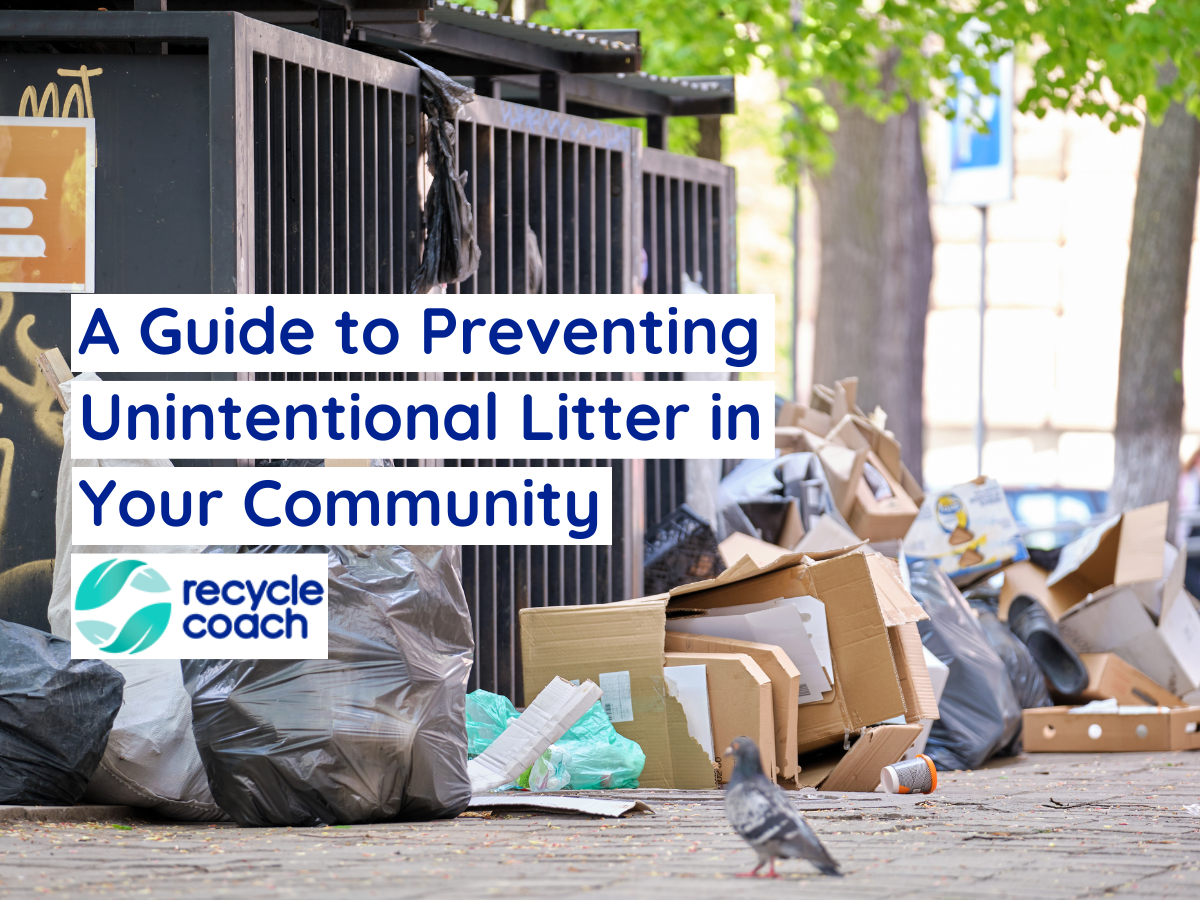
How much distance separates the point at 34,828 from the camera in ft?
15.7

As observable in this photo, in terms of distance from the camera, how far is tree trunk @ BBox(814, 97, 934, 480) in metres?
15.5

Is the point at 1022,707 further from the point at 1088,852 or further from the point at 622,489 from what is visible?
the point at 1088,852

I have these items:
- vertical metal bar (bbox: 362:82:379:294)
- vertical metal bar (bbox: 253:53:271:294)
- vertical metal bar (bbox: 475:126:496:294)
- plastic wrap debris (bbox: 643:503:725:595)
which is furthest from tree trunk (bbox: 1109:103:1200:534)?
vertical metal bar (bbox: 253:53:271:294)

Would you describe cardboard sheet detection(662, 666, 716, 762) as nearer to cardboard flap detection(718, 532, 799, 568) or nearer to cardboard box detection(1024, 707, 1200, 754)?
cardboard flap detection(718, 532, 799, 568)

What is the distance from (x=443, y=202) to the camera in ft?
22.3

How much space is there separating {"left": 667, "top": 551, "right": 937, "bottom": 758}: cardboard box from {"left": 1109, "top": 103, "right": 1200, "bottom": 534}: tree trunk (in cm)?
713

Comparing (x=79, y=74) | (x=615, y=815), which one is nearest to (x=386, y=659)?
(x=615, y=815)

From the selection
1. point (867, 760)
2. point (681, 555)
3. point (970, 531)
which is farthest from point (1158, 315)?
point (867, 760)

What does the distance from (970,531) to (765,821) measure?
5.18m

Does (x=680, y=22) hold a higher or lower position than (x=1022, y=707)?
higher

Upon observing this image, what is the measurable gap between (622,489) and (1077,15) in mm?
5486

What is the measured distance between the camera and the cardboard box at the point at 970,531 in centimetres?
878

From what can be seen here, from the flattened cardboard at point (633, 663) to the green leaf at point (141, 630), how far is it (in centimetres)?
147

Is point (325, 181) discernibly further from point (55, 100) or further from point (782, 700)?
point (782, 700)
